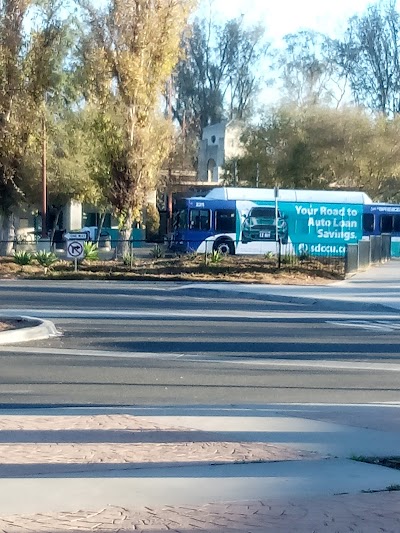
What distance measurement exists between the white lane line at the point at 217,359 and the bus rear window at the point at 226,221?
29041 mm

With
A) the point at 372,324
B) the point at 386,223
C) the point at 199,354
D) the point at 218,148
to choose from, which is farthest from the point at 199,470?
the point at 218,148

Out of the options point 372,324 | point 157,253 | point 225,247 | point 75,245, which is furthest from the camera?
point 225,247

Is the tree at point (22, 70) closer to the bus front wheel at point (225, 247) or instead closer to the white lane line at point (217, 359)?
the bus front wheel at point (225, 247)

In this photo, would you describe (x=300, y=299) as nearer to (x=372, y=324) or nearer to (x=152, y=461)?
(x=372, y=324)

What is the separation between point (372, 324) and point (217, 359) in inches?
276

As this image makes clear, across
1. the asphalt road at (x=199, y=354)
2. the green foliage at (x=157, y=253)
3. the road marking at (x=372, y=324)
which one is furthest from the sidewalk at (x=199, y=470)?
the green foliage at (x=157, y=253)

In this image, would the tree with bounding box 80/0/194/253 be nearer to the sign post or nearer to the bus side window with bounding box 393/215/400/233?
the sign post

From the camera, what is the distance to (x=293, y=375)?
46.7 feet

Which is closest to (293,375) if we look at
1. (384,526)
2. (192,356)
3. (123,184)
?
(192,356)

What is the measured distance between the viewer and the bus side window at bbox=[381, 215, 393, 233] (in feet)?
160

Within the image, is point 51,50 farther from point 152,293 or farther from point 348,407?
point 348,407

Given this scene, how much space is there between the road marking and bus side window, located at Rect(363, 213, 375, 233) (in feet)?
87.1

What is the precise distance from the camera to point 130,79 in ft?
120

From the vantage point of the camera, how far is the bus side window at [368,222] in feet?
159
